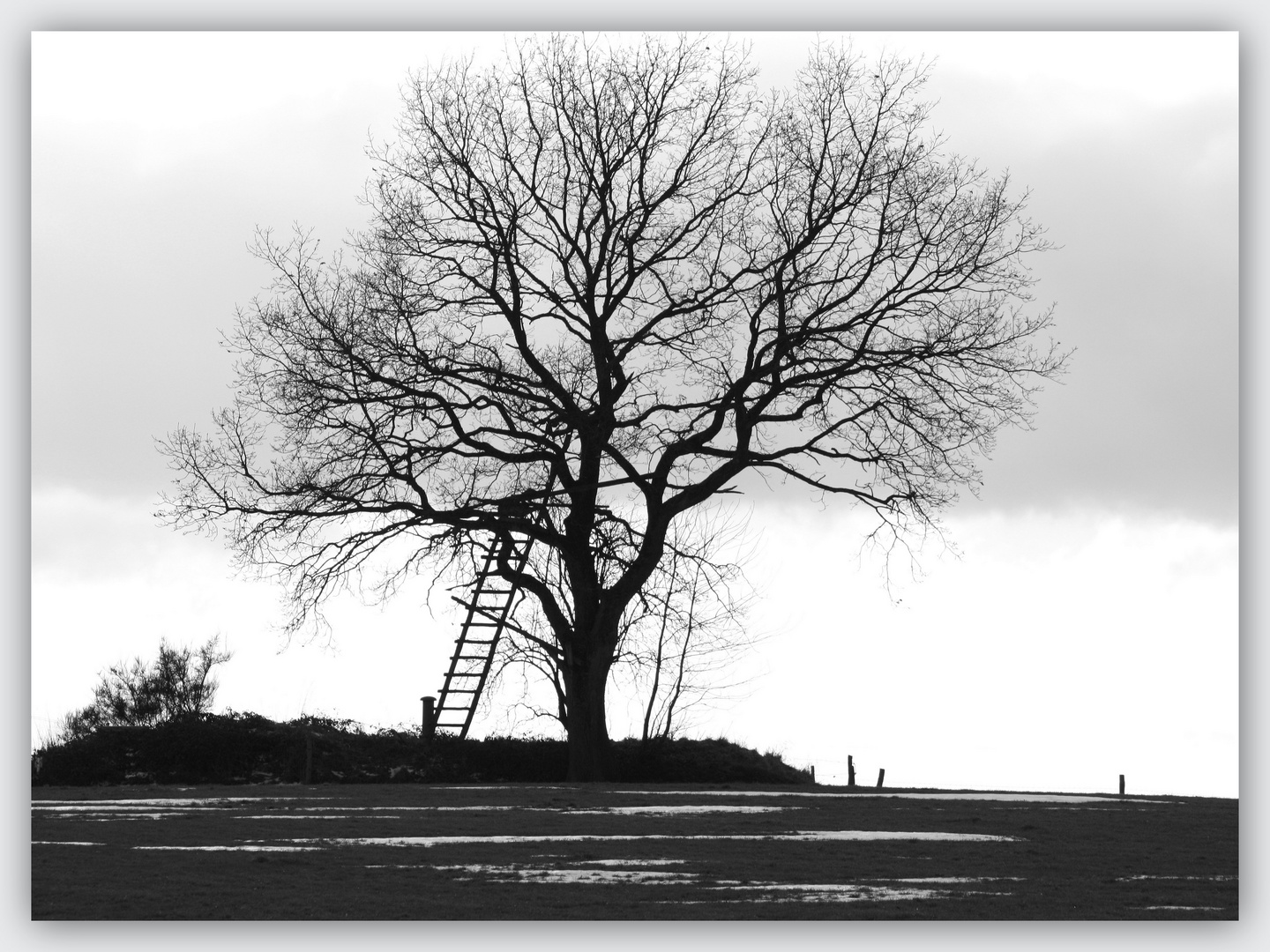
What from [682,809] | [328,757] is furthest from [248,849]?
[328,757]

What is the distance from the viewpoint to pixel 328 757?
17250 millimetres

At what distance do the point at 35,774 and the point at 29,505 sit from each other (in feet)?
24.1

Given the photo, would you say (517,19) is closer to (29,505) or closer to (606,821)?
(29,505)

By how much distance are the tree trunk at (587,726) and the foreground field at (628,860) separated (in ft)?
14.0

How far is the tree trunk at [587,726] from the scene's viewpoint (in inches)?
683

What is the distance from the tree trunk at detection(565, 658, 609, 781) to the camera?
57.0 feet

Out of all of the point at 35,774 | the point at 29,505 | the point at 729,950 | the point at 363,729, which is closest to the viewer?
the point at 729,950

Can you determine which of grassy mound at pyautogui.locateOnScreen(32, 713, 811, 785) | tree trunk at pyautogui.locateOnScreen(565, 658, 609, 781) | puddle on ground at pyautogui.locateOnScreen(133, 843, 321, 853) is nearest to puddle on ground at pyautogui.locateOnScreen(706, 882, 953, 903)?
puddle on ground at pyautogui.locateOnScreen(133, 843, 321, 853)

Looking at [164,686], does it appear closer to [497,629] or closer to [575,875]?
[497,629]

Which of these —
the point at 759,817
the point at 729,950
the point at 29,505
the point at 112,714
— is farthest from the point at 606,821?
the point at 112,714

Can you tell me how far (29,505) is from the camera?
9.65 m

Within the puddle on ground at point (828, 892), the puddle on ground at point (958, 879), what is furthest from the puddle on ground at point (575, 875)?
the puddle on ground at point (958, 879)

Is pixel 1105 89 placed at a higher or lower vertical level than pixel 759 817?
higher

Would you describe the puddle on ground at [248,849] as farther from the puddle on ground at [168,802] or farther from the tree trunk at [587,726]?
the tree trunk at [587,726]
